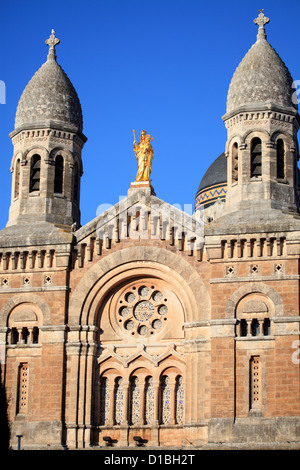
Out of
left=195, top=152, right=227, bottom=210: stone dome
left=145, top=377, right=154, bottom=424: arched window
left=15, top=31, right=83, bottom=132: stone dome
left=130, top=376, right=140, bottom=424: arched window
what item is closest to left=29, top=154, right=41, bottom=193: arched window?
left=15, top=31, right=83, bottom=132: stone dome

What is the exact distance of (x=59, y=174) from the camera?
1736 inches

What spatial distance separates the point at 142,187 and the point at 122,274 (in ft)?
12.3

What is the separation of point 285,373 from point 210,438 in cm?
361

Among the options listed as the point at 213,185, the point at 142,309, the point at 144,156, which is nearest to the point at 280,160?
the point at 144,156

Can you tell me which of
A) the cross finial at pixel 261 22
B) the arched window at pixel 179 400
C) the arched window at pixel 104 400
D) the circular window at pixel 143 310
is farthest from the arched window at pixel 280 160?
the arched window at pixel 104 400

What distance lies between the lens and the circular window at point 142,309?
135ft

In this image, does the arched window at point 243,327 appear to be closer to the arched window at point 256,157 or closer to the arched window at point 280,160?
the arched window at point 256,157

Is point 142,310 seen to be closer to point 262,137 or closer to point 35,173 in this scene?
point 35,173

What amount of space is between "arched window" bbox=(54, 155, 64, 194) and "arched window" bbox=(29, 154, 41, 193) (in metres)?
0.73

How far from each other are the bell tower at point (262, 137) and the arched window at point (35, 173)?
805 centimetres

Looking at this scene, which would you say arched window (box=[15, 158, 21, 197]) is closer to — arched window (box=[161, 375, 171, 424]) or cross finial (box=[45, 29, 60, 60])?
cross finial (box=[45, 29, 60, 60])

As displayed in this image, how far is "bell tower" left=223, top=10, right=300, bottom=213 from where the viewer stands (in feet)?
136
